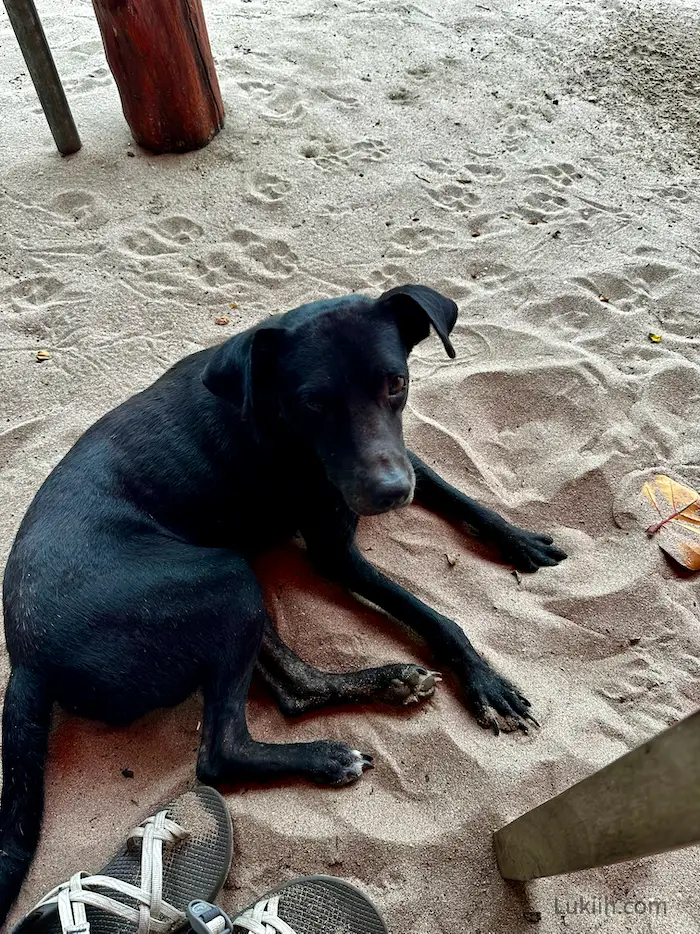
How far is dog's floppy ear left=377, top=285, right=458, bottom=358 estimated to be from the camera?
241cm

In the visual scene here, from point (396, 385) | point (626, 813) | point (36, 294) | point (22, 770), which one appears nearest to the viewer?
point (626, 813)

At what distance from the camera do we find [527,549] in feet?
9.61

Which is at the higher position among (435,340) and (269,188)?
(269,188)

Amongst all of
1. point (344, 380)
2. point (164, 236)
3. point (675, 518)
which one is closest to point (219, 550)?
point (344, 380)

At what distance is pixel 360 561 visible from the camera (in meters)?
2.78

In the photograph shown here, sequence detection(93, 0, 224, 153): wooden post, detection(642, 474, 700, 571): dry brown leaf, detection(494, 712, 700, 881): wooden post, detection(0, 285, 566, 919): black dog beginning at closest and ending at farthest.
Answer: detection(494, 712, 700, 881): wooden post < detection(0, 285, 566, 919): black dog < detection(642, 474, 700, 571): dry brown leaf < detection(93, 0, 224, 153): wooden post

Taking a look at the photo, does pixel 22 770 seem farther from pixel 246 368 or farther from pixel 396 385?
pixel 396 385

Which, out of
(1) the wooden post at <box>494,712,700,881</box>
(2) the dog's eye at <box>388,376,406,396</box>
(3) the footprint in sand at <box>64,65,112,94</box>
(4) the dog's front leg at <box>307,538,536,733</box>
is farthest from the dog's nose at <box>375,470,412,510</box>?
(3) the footprint in sand at <box>64,65,112,94</box>

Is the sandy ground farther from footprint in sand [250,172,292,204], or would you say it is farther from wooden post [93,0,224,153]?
wooden post [93,0,224,153]

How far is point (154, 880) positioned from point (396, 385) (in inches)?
64.1

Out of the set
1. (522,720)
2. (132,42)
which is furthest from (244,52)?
(522,720)

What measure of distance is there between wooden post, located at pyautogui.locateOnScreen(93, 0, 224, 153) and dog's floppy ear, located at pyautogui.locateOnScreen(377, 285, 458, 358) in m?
3.44

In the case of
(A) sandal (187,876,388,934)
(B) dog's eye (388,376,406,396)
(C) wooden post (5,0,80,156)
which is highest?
(C) wooden post (5,0,80,156)

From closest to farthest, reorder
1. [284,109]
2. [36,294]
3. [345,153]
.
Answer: [36,294], [345,153], [284,109]
